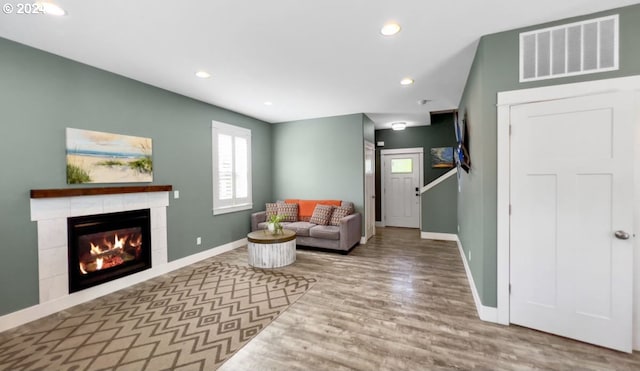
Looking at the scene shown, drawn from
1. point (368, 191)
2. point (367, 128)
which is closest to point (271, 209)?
point (368, 191)

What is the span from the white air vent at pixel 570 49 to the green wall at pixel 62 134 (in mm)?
4520

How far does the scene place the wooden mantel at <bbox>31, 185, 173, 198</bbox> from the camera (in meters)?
2.63

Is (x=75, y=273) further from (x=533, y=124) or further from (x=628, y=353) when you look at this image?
(x=628, y=353)

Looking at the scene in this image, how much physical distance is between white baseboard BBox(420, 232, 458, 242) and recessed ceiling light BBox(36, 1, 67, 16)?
21.5ft

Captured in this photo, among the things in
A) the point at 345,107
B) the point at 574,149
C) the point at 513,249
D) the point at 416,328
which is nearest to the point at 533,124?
the point at 574,149

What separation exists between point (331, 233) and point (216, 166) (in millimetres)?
2490

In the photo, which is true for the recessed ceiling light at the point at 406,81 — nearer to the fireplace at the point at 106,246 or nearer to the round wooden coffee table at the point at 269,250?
the round wooden coffee table at the point at 269,250

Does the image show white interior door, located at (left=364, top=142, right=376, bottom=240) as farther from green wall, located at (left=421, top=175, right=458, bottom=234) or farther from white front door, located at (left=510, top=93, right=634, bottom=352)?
white front door, located at (left=510, top=93, right=634, bottom=352)

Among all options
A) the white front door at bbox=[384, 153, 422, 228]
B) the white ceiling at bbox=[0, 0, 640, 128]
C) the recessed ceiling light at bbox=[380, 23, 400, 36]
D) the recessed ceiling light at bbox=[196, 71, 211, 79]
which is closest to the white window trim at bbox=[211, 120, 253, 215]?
the white ceiling at bbox=[0, 0, 640, 128]

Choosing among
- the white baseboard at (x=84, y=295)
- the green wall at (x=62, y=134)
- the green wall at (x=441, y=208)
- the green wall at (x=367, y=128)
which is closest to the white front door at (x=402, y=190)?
the green wall at (x=441, y=208)

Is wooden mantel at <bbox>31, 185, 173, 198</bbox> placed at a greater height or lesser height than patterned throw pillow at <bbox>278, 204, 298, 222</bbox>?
greater

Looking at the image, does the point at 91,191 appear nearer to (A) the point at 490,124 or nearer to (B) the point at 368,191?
(A) the point at 490,124

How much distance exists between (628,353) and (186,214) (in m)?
5.21

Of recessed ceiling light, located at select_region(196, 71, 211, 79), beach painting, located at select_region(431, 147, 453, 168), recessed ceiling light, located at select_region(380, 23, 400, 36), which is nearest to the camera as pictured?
recessed ceiling light, located at select_region(380, 23, 400, 36)
